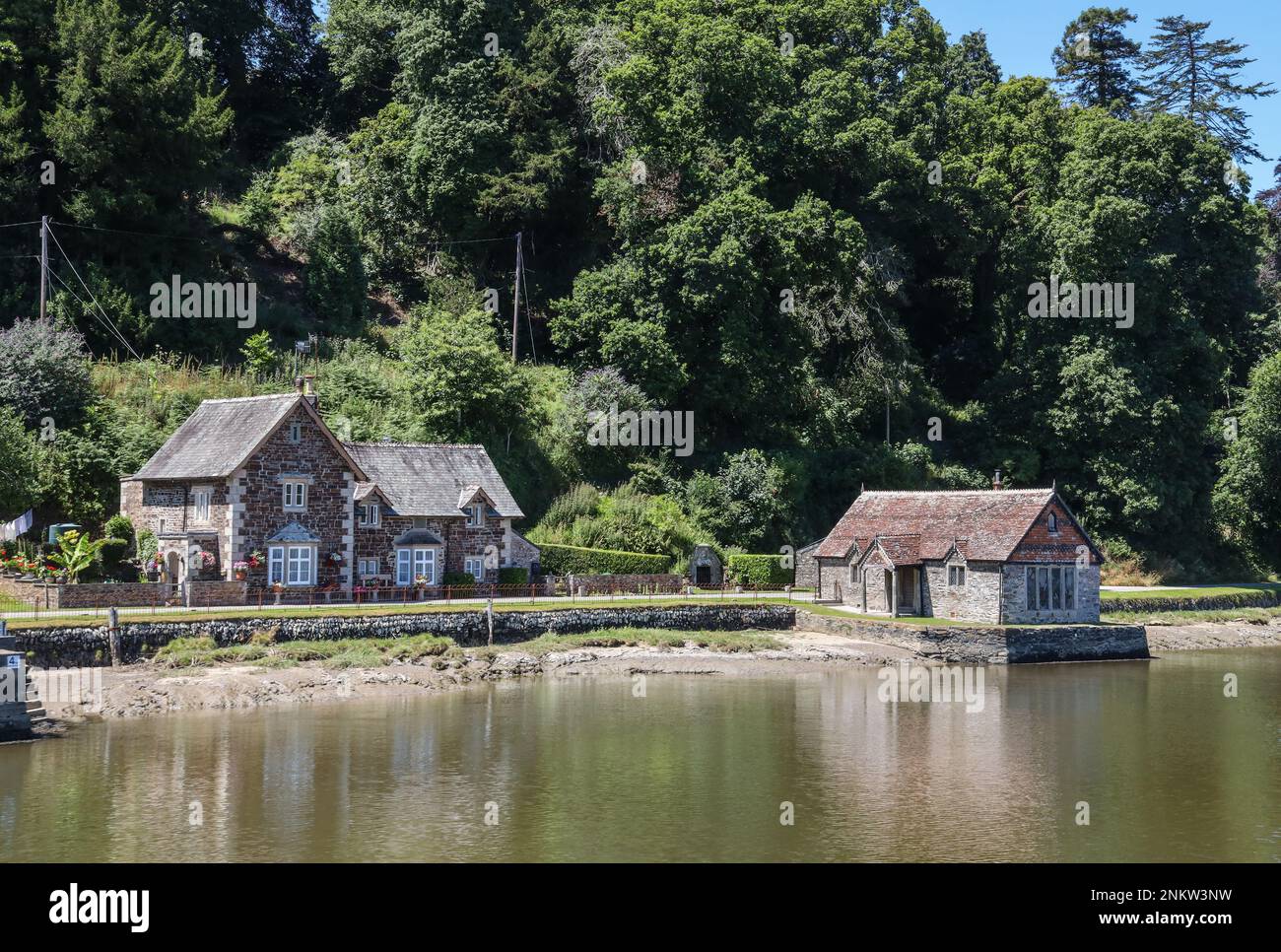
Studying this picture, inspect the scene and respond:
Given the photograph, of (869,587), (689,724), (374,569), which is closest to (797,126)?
(869,587)

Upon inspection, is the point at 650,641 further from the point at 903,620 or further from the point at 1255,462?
the point at 1255,462

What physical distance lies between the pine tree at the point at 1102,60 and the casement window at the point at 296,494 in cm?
6427

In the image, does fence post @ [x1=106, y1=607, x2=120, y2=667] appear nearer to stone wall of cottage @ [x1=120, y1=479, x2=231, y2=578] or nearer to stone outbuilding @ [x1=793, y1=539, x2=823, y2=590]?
stone wall of cottage @ [x1=120, y1=479, x2=231, y2=578]

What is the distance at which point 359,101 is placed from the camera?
86.8 meters

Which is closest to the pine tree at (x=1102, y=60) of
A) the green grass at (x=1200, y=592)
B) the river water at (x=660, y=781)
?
the green grass at (x=1200, y=592)

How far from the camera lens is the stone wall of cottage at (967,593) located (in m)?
53.2

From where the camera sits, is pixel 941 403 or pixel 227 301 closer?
pixel 227 301

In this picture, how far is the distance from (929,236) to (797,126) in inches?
532

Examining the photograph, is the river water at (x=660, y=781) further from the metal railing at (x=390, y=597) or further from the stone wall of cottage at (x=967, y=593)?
the stone wall of cottage at (x=967, y=593)

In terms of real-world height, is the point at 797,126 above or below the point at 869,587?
above

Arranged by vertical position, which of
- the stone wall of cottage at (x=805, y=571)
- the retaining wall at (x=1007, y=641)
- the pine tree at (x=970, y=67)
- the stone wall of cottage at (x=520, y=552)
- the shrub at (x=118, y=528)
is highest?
the pine tree at (x=970, y=67)
